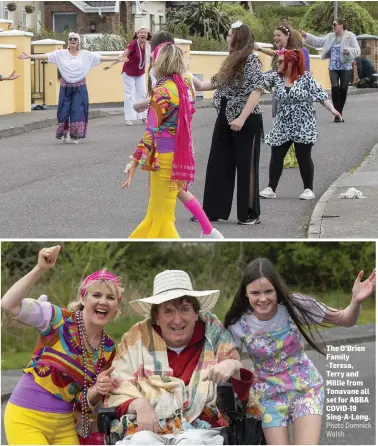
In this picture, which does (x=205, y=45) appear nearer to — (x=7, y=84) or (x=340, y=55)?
(x=7, y=84)

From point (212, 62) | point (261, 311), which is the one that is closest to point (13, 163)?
point (261, 311)

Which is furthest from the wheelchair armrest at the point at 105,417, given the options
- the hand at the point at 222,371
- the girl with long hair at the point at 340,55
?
the girl with long hair at the point at 340,55

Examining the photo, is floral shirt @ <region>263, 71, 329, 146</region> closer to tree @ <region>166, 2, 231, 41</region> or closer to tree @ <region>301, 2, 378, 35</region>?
tree @ <region>166, 2, 231, 41</region>

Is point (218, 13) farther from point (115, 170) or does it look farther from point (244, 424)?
point (244, 424)

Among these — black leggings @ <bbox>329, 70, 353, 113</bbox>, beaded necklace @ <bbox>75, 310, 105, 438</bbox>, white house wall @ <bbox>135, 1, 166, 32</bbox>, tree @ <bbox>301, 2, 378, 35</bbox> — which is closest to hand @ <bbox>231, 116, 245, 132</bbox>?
beaded necklace @ <bbox>75, 310, 105, 438</bbox>

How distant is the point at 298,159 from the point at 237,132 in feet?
6.49

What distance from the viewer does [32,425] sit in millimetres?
5871

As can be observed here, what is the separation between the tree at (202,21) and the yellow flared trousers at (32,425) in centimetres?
4201

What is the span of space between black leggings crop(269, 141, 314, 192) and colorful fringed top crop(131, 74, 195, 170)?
3.92 metres

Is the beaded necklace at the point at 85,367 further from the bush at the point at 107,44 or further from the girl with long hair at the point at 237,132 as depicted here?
the bush at the point at 107,44

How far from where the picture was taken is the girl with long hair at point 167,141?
9.29 m

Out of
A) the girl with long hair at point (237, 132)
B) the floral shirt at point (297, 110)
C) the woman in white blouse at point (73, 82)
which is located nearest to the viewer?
the girl with long hair at point (237, 132)

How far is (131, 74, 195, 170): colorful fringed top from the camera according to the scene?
9328mm

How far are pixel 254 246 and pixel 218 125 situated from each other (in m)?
3.78
